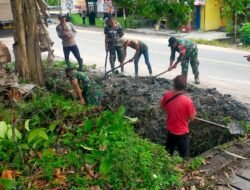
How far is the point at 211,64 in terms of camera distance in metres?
14.2

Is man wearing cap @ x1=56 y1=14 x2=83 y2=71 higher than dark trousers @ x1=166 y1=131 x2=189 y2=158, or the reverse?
man wearing cap @ x1=56 y1=14 x2=83 y2=71

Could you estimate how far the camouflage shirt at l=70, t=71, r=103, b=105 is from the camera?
7094 mm

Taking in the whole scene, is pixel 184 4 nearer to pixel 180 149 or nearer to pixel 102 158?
pixel 180 149

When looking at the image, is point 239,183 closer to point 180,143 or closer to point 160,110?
point 180,143

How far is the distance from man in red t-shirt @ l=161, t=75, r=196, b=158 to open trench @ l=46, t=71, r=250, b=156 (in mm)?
1097

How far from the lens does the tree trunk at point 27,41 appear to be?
7.54 meters

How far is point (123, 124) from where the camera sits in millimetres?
5023

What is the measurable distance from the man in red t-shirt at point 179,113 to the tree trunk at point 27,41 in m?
3.39

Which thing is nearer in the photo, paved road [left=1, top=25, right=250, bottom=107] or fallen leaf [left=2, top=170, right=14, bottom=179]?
fallen leaf [left=2, top=170, right=14, bottom=179]

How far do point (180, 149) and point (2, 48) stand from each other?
156 inches

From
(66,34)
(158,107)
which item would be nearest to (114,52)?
(66,34)

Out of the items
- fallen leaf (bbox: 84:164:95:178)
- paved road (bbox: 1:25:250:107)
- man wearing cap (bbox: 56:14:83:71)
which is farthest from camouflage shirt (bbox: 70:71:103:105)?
man wearing cap (bbox: 56:14:83:71)

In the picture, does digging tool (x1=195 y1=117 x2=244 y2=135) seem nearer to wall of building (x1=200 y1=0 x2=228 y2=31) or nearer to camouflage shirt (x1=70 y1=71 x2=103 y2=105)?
camouflage shirt (x1=70 y1=71 x2=103 y2=105)

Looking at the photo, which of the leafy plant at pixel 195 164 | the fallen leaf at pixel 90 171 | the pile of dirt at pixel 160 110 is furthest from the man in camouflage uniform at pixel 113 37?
the fallen leaf at pixel 90 171
